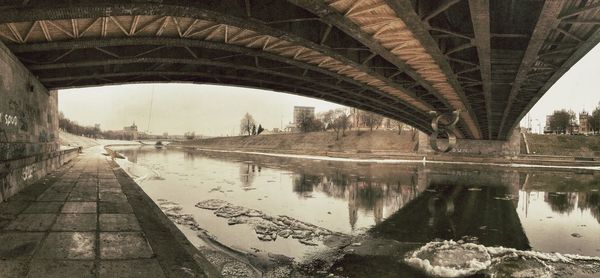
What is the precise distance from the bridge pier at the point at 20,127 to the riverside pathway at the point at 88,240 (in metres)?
0.86

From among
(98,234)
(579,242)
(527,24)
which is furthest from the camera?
(527,24)

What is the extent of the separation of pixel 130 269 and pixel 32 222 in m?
4.34

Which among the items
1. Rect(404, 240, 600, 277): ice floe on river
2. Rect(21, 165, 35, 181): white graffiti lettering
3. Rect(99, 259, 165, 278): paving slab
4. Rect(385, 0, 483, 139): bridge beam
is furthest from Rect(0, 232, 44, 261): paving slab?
Rect(385, 0, 483, 139): bridge beam

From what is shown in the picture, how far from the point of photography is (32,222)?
26.8ft

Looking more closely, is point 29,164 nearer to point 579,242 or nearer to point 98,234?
point 98,234

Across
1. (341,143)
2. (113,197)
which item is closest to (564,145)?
(341,143)

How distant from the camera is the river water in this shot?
9.81m

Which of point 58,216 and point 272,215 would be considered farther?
point 272,215

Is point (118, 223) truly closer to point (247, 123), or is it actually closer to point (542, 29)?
point (542, 29)

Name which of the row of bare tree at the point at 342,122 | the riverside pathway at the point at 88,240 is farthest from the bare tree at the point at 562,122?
the riverside pathway at the point at 88,240

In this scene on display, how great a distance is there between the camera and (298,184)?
27328 millimetres

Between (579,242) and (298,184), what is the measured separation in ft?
58.6

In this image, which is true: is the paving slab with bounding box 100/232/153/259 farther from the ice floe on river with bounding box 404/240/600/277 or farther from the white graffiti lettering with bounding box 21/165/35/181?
the white graffiti lettering with bounding box 21/165/35/181

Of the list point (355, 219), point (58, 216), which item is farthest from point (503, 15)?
point (58, 216)
